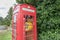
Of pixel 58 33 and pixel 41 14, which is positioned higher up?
pixel 41 14

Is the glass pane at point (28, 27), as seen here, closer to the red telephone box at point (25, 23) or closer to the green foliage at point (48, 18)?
the red telephone box at point (25, 23)

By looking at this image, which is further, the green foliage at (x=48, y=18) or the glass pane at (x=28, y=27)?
the green foliage at (x=48, y=18)

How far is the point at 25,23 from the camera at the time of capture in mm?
2195

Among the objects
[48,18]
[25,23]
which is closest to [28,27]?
[25,23]

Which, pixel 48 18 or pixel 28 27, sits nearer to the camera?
pixel 28 27

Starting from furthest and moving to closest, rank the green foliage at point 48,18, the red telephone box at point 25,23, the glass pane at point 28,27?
the green foliage at point 48,18 → the glass pane at point 28,27 → the red telephone box at point 25,23

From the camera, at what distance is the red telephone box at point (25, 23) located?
2105 millimetres

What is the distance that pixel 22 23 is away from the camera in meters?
2.12

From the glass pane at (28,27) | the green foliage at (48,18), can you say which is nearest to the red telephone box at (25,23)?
the glass pane at (28,27)

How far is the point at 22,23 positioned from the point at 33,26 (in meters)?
0.26

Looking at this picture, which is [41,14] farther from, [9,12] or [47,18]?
[9,12]

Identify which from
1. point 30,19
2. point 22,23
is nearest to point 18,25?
point 22,23

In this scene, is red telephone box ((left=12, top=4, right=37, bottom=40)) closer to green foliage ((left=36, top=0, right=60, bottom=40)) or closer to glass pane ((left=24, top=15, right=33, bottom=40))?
glass pane ((left=24, top=15, right=33, bottom=40))

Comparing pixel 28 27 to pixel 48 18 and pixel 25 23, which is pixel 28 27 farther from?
pixel 48 18
